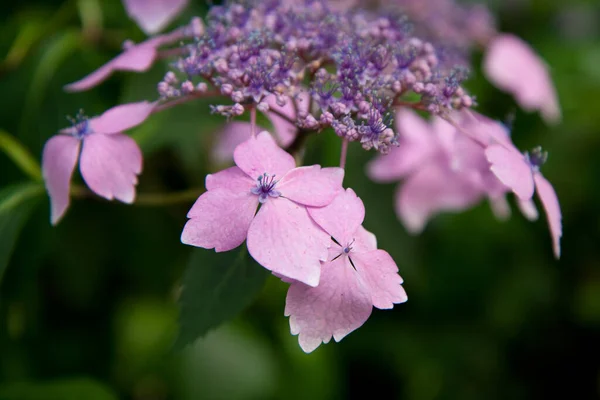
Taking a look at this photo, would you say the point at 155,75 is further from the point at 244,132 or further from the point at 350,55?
the point at 350,55

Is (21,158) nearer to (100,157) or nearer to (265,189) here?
(100,157)

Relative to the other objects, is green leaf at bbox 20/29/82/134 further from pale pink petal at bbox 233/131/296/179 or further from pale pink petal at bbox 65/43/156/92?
pale pink petal at bbox 233/131/296/179

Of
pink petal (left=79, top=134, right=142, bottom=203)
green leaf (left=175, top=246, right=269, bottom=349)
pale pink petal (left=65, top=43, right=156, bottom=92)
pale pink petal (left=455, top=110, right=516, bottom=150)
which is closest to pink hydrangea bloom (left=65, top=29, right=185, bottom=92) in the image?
pale pink petal (left=65, top=43, right=156, bottom=92)

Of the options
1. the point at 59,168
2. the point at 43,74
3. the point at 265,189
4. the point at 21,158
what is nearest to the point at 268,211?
the point at 265,189

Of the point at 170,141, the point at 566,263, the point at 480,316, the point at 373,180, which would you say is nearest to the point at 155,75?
the point at 170,141

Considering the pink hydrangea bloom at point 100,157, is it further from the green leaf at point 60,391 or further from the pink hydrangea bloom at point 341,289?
the green leaf at point 60,391

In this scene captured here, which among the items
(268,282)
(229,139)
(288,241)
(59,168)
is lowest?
(268,282)
